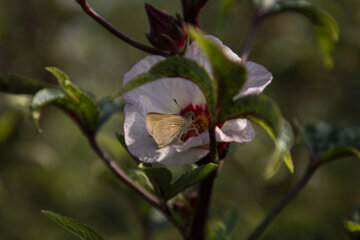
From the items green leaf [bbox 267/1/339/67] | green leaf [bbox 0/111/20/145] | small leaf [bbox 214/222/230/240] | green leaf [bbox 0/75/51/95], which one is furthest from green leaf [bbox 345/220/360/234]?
green leaf [bbox 0/111/20/145]

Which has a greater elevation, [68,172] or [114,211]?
[68,172]

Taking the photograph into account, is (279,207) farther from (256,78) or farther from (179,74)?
(179,74)

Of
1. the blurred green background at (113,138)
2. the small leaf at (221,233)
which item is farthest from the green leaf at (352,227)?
the blurred green background at (113,138)

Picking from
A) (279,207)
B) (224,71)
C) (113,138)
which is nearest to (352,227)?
(279,207)

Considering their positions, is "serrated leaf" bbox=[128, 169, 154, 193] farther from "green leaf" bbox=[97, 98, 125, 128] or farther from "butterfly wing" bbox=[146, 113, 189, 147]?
"green leaf" bbox=[97, 98, 125, 128]

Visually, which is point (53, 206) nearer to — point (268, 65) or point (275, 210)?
point (268, 65)

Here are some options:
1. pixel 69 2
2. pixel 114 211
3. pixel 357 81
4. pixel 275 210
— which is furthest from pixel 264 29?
pixel 275 210
